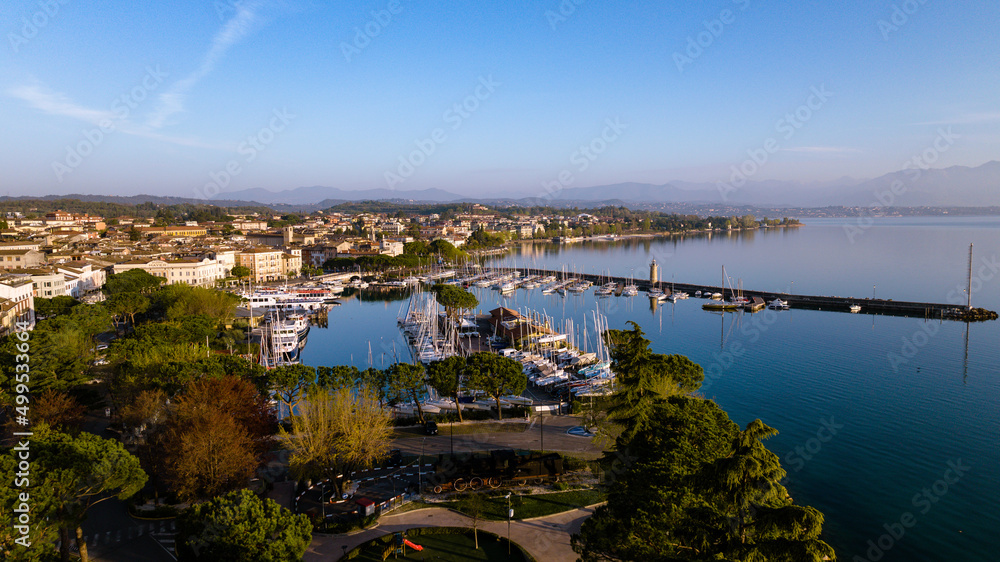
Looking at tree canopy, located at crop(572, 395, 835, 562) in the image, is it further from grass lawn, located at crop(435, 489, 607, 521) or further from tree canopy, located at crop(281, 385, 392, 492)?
tree canopy, located at crop(281, 385, 392, 492)

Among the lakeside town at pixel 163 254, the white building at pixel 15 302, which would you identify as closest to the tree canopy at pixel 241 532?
the white building at pixel 15 302

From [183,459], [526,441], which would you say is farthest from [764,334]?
[183,459]

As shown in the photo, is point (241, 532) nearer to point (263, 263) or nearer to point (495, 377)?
point (495, 377)

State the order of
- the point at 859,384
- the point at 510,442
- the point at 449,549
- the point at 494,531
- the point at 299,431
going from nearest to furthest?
the point at 449,549
the point at 494,531
the point at 299,431
the point at 510,442
the point at 859,384

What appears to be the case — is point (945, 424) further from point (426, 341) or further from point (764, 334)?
point (426, 341)

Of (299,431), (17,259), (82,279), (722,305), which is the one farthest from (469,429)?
(17,259)

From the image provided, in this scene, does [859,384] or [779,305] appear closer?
[859,384]
